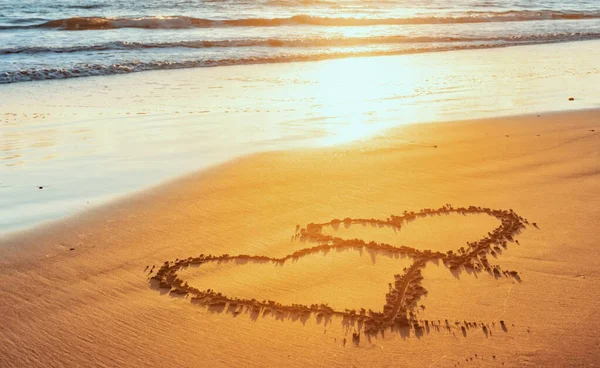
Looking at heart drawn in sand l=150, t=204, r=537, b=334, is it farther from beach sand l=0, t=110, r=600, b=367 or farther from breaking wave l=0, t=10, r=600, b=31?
breaking wave l=0, t=10, r=600, b=31

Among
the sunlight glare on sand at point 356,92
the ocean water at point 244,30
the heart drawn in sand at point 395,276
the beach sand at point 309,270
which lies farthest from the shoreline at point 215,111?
the ocean water at point 244,30

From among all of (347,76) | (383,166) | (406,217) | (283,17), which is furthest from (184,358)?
(283,17)

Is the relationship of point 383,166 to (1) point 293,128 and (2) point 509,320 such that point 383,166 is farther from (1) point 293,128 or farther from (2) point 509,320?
(2) point 509,320

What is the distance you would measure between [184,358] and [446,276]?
4.74ft

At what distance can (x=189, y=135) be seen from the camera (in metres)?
6.21

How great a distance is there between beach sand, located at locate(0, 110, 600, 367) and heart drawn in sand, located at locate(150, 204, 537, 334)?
0.05m

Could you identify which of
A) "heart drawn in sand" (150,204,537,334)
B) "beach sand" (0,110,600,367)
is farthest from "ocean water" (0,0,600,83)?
"heart drawn in sand" (150,204,537,334)

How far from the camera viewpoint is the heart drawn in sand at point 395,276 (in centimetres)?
287

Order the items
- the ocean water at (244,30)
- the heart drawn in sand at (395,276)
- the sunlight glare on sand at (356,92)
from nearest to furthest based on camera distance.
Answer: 1. the heart drawn in sand at (395,276)
2. the sunlight glare on sand at (356,92)
3. the ocean water at (244,30)

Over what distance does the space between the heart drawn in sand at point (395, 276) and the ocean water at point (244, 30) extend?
8107mm

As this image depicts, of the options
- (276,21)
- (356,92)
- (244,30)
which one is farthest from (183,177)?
(276,21)

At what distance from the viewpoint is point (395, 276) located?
3211 mm

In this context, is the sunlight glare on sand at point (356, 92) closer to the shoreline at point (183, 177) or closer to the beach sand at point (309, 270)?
the shoreline at point (183, 177)

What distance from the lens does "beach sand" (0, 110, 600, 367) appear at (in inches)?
104
